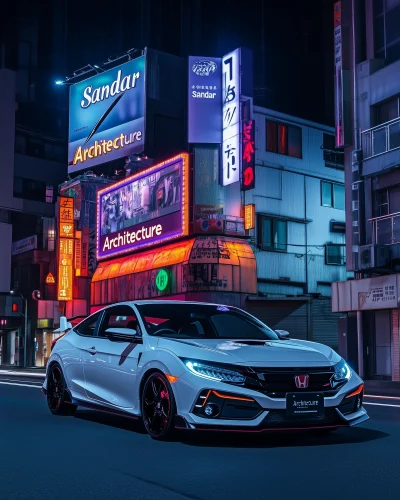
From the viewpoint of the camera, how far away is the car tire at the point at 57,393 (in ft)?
36.7

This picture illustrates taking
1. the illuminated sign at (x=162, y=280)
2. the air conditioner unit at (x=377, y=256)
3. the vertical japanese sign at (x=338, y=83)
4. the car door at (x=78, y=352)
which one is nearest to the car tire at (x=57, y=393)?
the car door at (x=78, y=352)

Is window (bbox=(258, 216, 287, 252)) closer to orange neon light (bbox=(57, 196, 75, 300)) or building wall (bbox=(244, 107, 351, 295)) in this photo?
building wall (bbox=(244, 107, 351, 295))

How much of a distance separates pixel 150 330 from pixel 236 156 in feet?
91.1

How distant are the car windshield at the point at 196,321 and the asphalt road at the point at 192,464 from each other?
119cm

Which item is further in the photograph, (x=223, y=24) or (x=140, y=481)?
(x=223, y=24)

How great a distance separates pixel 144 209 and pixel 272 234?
656 centimetres

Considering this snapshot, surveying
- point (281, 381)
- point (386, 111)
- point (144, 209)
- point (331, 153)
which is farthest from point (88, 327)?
point (331, 153)

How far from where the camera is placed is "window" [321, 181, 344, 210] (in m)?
41.6

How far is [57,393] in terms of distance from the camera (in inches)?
448

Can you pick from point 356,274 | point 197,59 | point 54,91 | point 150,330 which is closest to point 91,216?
point 197,59

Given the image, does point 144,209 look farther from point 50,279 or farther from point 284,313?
point 50,279

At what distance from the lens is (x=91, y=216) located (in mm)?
49531

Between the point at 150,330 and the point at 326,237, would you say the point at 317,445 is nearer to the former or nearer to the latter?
the point at 150,330

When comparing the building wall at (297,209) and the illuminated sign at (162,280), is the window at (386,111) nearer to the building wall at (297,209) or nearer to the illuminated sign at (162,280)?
the building wall at (297,209)
